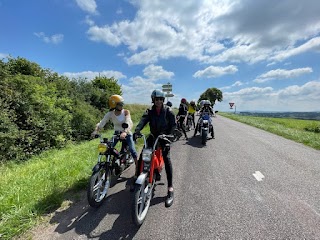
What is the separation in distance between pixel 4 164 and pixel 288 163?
10369 millimetres

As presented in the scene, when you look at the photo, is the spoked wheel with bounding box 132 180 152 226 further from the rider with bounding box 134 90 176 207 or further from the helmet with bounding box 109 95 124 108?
the helmet with bounding box 109 95 124 108

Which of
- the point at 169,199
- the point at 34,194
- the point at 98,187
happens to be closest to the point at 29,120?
the point at 34,194

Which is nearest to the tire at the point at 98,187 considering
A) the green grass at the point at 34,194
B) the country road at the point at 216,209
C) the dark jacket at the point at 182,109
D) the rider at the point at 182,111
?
the country road at the point at 216,209

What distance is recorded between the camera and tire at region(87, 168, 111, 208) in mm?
3982

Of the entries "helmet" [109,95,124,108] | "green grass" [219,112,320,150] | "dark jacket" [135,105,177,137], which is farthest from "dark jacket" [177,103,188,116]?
"dark jacket" [135,105,177,137]

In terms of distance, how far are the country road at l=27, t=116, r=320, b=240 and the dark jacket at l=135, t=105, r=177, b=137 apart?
1.39 m

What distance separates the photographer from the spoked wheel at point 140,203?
3344 mm

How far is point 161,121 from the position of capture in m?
4.59

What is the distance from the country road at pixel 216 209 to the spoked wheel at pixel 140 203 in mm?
144

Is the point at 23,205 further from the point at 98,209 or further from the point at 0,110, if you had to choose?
the point at 0,110

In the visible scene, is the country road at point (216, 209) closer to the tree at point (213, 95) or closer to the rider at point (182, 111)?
the rider at point (182, 111)

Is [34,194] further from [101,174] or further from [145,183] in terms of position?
[145,183]

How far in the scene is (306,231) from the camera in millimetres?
3320

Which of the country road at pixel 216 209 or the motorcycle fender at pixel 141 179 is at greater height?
the motorcycle fender at pixel 141 179
